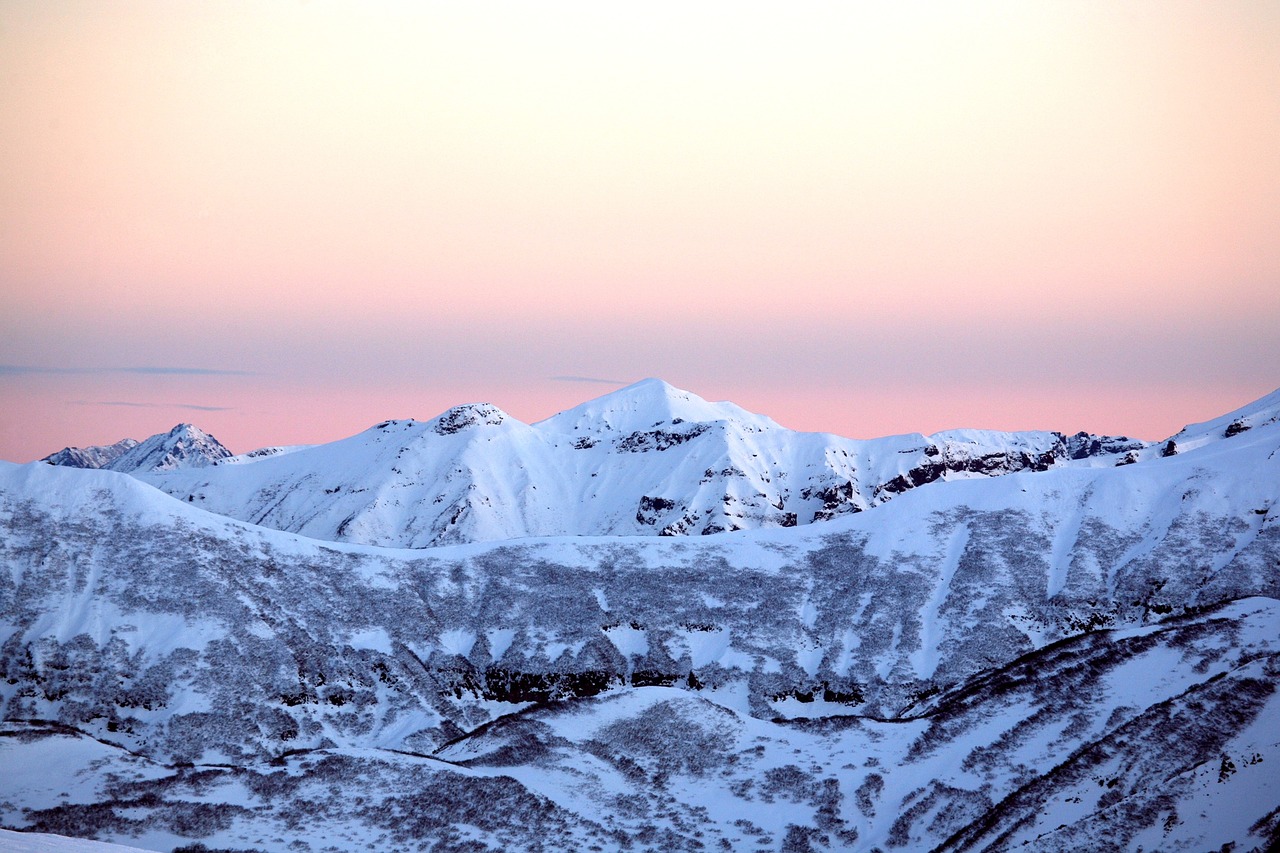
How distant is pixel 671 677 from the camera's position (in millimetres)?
113438

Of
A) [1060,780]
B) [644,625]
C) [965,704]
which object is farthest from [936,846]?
[644,625]

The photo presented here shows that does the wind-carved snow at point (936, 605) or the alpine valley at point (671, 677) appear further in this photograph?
Answer: the wind-carved snow at point (936, 605)

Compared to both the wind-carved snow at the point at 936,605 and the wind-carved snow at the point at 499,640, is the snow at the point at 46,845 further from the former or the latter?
the wind-carved snow at the point at 936,605

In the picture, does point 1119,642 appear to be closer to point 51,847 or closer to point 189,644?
point 51,847

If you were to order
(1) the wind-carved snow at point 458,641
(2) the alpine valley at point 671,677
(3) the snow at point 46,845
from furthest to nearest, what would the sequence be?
(1) the wind-carved snow at point 458,641, (2) the alpine valley at point 671,677, (3) the snow at point 46,845

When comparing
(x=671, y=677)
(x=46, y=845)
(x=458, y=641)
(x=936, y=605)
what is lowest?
(x=671, y=677)

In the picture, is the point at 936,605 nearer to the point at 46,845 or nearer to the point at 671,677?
the point at 671,677

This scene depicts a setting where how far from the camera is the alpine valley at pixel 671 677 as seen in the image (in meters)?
64.2

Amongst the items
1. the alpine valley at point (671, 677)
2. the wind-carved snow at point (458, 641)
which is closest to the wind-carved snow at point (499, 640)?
the alpine valley at point (671, 677)

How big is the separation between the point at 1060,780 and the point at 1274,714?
483 inches

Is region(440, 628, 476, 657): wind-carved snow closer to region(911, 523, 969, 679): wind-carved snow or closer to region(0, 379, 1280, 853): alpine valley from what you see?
region(0, 379, 1280, 853): alpine valley

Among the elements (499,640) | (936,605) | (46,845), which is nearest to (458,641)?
(499,640)

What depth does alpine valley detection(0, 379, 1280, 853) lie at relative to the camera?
211 feet

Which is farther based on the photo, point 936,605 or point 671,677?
point 936,605
